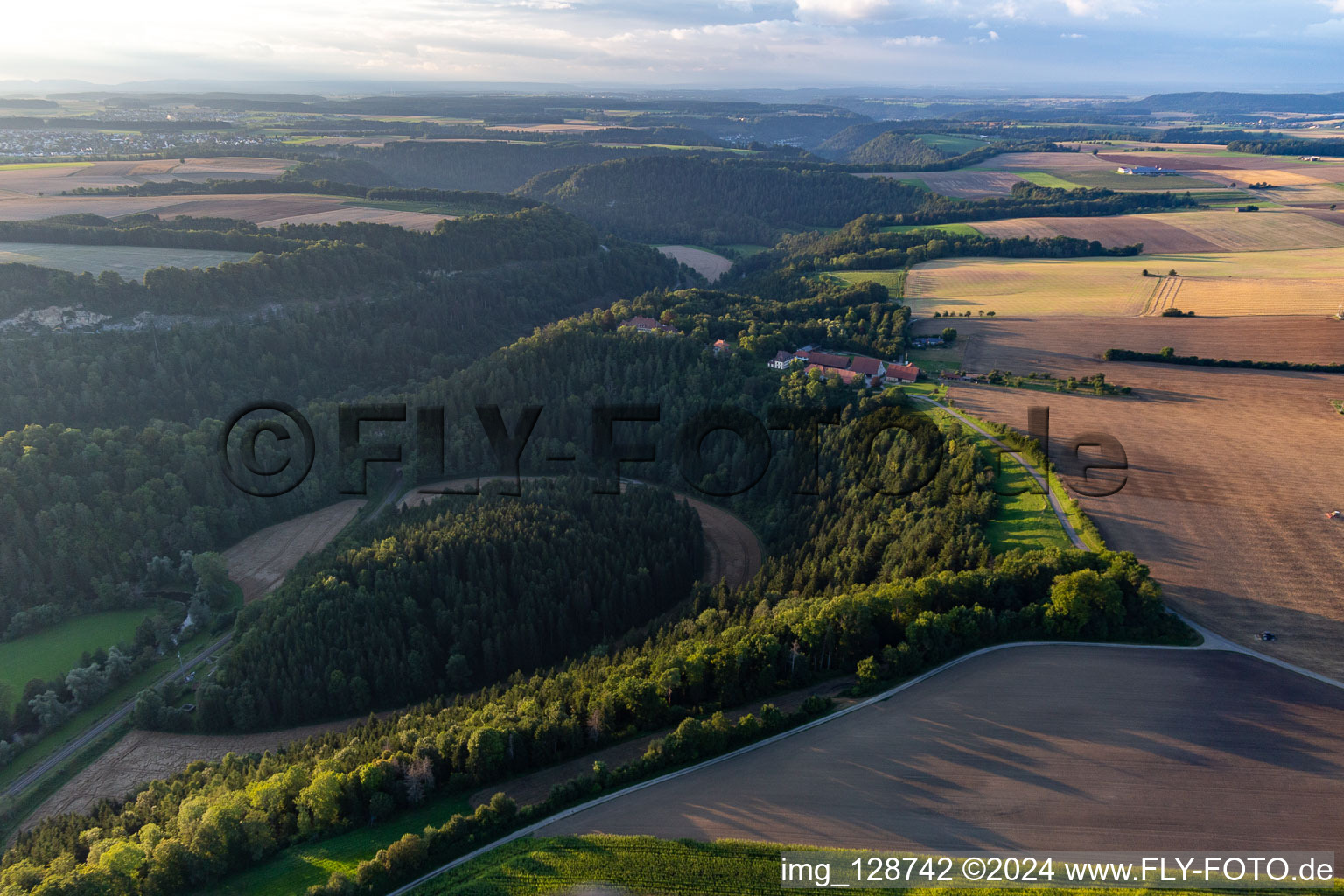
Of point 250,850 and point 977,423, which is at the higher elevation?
point 977,423

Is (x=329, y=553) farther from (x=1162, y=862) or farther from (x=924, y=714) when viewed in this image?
(x=1162, y=862)

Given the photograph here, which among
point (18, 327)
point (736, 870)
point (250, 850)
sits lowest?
point (250, 850)

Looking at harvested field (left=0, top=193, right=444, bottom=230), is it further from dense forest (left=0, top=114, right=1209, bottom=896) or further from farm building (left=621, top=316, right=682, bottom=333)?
farm building (left=621, top=316, right=682, bottom=333)

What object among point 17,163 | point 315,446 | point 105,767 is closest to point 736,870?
point 105,767

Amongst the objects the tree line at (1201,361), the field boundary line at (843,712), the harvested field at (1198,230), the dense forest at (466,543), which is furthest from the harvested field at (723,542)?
the harvested field at (1198,230)

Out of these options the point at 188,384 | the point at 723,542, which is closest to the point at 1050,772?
the point at 723,542

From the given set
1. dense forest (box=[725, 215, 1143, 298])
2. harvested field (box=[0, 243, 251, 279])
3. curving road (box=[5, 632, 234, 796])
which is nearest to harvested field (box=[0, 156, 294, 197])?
harvested field (box=[0, 243, 251, 279])

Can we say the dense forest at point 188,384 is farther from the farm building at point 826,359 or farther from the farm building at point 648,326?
the farm building at point 826,359
